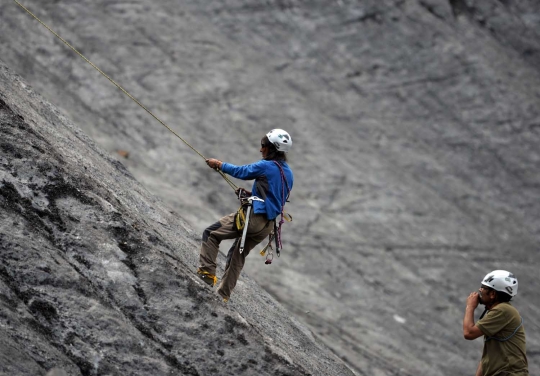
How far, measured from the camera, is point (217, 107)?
20.2 m

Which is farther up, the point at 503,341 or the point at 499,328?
the point at 499,328

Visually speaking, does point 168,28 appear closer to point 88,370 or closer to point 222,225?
point 222,225

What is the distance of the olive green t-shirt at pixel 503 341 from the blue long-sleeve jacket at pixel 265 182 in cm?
256

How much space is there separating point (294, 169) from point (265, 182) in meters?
12.0

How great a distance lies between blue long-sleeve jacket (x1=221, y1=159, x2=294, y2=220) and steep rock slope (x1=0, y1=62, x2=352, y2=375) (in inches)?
43.8

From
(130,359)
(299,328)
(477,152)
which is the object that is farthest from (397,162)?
(130,359)

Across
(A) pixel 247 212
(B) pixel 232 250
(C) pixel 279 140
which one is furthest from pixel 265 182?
(B) pixel 232 250

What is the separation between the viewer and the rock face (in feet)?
21.4

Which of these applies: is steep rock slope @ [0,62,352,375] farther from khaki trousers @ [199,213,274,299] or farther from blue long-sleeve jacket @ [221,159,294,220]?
A: blue long-sleeve jacket @ [221,159,294,220]

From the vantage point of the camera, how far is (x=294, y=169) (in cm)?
1917

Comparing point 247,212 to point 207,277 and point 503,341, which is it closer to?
point 207,277

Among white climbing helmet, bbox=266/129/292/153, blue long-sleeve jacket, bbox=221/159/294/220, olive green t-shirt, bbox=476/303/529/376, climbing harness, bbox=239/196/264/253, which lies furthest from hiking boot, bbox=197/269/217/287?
olive green t-shirt, bbox=476/303/529/376

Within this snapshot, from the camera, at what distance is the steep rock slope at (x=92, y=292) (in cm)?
607

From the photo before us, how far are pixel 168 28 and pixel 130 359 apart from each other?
17.4 m
